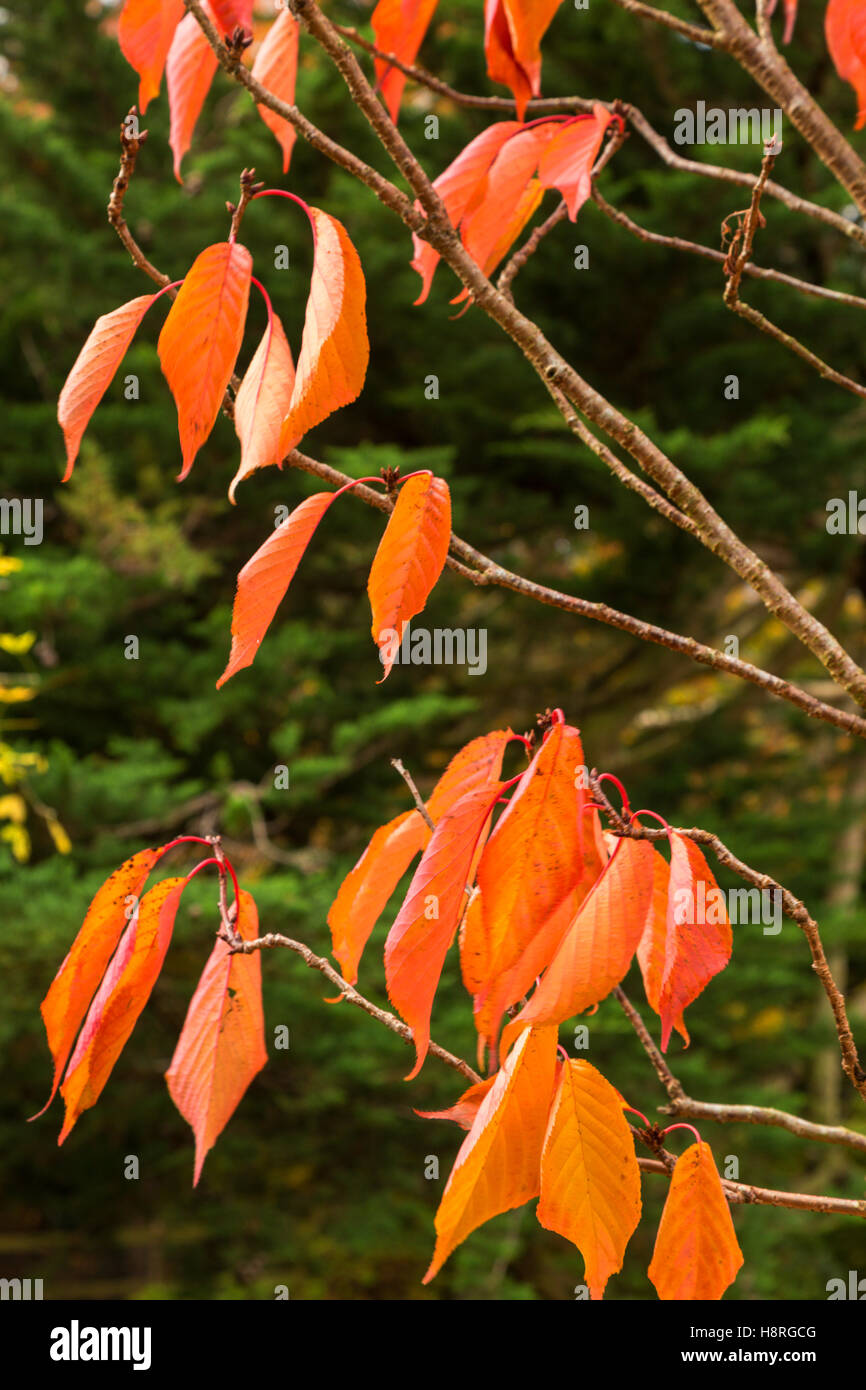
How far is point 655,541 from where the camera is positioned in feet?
9.29

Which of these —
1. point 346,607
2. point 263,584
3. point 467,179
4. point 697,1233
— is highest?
point 346,607

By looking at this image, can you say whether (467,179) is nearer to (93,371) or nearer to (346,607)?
(93,371)

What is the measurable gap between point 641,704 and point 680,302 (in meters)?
1.10

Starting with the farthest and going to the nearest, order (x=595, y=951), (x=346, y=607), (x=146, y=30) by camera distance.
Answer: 1. (x=346, y=607)
2. (x=146, y=30)
3. (x=595, y=951)

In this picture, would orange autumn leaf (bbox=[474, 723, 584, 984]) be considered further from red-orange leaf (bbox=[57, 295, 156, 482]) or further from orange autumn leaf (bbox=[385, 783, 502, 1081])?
red-orange leaf (bbox=[57, 295, 156, 482])

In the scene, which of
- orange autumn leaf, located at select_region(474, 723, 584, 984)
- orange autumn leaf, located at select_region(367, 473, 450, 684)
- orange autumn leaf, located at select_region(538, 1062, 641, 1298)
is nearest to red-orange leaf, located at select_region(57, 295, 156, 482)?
orange autumn leaf, located at select_region(367, 473, 450, 684)

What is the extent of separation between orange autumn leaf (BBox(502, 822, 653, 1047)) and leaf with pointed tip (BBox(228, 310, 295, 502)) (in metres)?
0.24

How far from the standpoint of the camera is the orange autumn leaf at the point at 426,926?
0.48 m

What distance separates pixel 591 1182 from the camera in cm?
48

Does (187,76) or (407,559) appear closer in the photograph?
(407,559)

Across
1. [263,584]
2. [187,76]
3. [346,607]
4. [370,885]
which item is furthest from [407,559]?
[346,607]

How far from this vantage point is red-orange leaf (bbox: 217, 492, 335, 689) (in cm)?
50

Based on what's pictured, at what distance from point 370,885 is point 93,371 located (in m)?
0.30

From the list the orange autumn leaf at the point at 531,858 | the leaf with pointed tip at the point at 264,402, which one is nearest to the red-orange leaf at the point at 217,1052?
the orange autumn leaf at the point at 531,858
